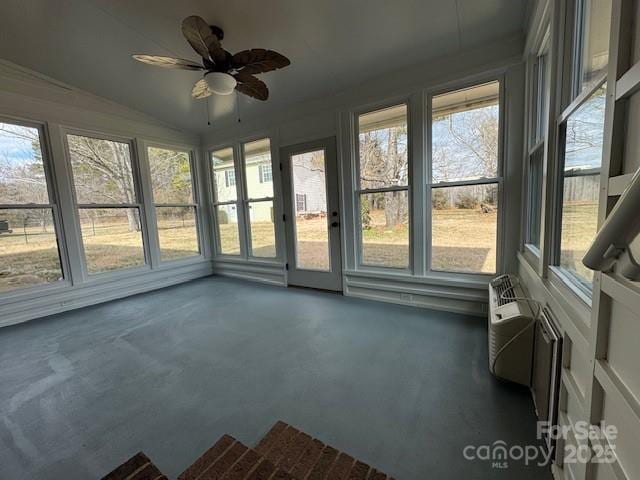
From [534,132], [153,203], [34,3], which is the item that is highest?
[34,3]

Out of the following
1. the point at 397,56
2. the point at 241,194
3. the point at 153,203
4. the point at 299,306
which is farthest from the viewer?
the point at 241,194

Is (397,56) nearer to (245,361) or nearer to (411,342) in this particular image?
(411,342)

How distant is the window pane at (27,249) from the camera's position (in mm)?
3053

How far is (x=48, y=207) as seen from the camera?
333 centimetres

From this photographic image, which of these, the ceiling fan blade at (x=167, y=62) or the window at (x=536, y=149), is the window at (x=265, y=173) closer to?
the ceiling fan blade at (x=167, y=62)

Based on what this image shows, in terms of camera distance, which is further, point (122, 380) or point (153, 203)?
point (153, 203)

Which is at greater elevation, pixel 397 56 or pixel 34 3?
pixel 34 3

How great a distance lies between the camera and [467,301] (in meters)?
2.83

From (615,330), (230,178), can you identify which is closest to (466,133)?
(615,330)

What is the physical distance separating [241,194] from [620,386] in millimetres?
4601

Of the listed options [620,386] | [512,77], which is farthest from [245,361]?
[512,77]

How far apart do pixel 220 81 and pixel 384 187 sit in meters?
2.03

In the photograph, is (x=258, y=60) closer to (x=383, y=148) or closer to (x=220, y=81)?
(x=220, y=81)

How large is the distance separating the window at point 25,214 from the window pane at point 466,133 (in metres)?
4.67
